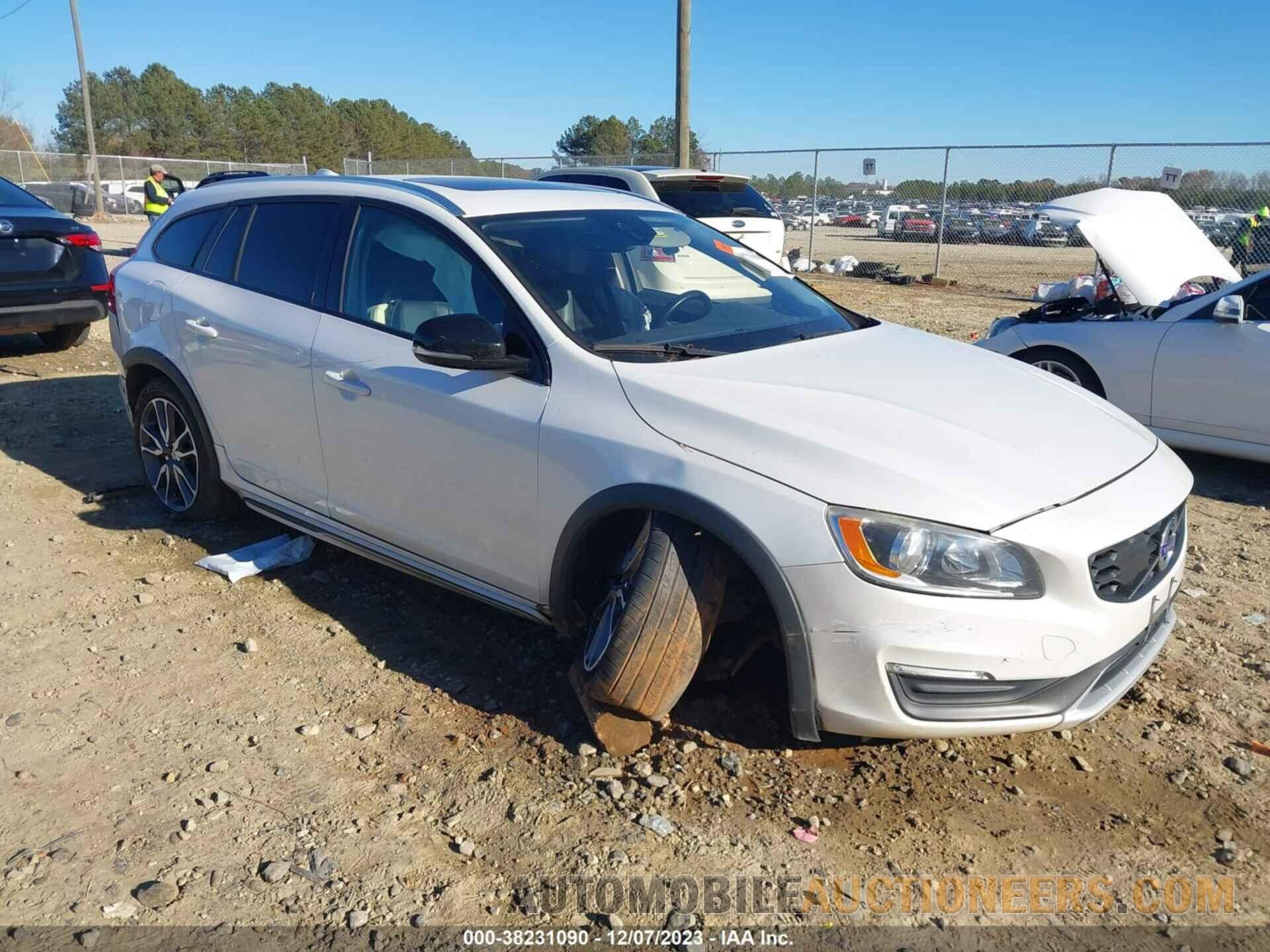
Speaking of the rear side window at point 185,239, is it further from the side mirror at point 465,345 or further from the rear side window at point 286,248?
the side mirror at point 465,345

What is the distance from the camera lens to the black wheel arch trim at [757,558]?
9.34 feet

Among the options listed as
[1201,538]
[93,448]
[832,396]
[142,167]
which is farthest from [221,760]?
[142,167]

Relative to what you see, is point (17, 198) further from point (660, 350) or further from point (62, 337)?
point (660, 350)

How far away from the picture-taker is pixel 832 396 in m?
3.21

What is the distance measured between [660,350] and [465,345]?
66 cm

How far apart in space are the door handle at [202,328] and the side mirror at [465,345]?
1686 millimetres

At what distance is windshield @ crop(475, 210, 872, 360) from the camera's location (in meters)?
3.58

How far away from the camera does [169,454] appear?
529 centimetres

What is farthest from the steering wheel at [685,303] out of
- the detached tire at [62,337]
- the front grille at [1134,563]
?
the detached tire at [62,337]

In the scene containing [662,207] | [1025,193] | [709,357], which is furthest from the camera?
[1025,193]

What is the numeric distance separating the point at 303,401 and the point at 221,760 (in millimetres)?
1526

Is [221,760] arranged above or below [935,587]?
below

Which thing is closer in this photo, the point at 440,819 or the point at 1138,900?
the point at 1138,900

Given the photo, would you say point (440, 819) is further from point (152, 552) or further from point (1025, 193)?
point (1025, 193)
